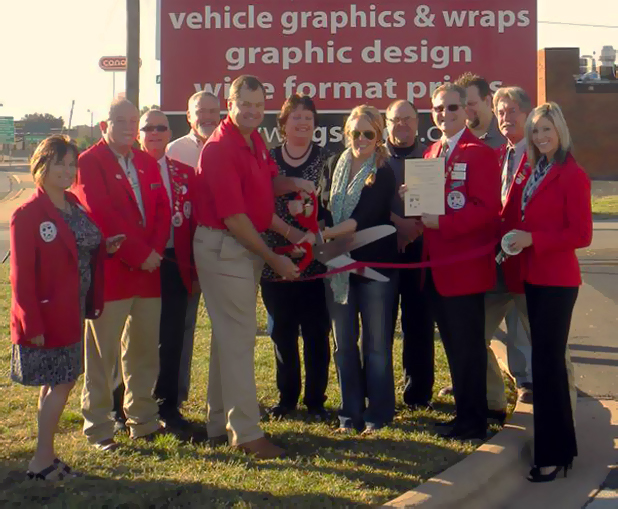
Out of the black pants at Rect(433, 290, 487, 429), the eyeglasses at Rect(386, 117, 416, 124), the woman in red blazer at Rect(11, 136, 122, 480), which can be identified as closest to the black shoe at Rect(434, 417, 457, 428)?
the black pants at Rect(433, 290, 487, 429)

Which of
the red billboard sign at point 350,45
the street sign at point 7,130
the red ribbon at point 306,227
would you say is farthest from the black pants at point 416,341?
the street sign at point 7,130

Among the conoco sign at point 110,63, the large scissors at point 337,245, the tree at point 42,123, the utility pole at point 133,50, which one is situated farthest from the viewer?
the tree at point 42,123

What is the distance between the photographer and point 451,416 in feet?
19.9

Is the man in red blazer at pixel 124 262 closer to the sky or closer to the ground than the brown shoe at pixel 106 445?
closer to the sky

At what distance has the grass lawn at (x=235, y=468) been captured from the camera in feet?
14.4

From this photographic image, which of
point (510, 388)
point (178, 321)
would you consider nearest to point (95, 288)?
point (178, 321)

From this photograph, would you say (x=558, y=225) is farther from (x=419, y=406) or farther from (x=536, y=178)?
(x=419, y=406)

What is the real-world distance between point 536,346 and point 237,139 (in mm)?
2002

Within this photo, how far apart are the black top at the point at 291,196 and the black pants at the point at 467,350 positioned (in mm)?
812

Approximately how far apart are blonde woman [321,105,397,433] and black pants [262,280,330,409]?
1.04 ft

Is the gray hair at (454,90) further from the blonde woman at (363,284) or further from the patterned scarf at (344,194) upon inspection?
the patterned scarf at (344,194)

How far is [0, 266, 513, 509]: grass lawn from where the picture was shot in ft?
14.4

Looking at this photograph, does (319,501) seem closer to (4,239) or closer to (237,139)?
(237,139)

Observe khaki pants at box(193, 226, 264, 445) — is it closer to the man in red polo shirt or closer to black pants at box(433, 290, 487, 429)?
the man in red polo shirt
